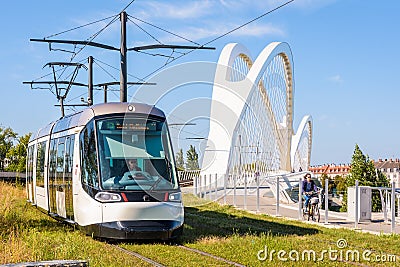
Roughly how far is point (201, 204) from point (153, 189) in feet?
50.0

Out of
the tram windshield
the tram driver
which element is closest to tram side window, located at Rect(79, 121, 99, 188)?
the tram windshield

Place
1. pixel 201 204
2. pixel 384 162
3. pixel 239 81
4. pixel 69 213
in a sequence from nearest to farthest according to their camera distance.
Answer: pixel 69 213, pixel 201 204, pixel 239 81, pixel 384 162

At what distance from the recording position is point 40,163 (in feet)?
65.9

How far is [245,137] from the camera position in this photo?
4372 cm

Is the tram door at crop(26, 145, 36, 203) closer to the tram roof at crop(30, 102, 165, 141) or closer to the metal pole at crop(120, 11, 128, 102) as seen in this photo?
the metal pole at crop(120, 11, 128, 102)

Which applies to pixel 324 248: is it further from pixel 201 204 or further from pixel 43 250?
pixel 201 204

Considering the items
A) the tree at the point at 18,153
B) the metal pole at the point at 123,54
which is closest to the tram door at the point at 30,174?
the metal pole at the point at 123,54

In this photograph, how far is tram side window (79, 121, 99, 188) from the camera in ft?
42.2

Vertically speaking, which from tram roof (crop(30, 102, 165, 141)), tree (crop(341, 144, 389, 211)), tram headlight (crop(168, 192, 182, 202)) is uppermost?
tram roof (crop(30, 102, 165, 141))

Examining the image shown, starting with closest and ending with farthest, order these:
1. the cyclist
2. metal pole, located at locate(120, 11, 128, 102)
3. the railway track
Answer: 1. the railway track
2. the cyclist
3. metal pole, located at locate(120, 11, 128, 102)

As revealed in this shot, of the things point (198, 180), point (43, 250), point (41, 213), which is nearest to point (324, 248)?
point (43, 250)

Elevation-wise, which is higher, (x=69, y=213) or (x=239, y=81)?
(x=239, y=81)

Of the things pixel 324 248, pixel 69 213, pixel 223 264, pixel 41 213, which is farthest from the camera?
pixel 41 213

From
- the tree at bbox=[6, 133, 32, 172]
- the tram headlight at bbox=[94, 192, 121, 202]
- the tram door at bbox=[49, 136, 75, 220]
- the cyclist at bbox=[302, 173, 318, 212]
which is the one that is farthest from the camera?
the tree at bbox=[6, 133, 32, 172]
